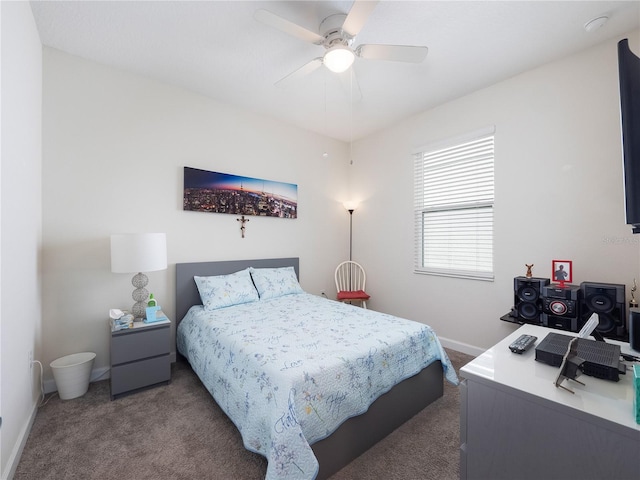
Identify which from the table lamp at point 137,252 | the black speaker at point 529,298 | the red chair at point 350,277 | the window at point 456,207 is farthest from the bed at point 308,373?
the red chair at point 350,277

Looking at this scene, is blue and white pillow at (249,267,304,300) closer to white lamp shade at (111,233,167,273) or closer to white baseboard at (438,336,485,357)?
white lamp shade at (111,233,167,273)

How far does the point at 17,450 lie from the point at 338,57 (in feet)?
10.4

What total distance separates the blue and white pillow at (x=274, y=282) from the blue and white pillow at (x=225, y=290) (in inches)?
3.6

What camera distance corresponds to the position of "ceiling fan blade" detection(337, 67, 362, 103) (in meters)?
2.65

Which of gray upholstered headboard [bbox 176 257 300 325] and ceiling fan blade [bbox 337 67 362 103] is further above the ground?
ceiling fan blade [bbox 337 67 362 103]

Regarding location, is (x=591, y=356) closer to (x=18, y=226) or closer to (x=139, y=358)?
(x=139, y=358)

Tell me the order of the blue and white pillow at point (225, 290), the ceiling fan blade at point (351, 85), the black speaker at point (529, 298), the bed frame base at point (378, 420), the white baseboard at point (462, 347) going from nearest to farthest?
1. the bed frame base at point (378, 420)
2. the black speaker at point (529, 298)
3. the ceiling fan blade at point (351, 85)
4. the blue and white pillow at point (225, 290)
5. the white baseboard at point (462, 347)

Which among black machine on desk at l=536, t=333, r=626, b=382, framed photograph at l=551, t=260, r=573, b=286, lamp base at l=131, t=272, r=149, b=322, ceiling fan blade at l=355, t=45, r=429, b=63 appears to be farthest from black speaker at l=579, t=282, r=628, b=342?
lamp base at l=131, t=272, r=149, b=322

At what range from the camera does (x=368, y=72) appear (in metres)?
2.67

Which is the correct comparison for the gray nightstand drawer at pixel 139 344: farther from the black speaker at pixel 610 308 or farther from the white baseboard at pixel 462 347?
the black speaker at pixel 610 308

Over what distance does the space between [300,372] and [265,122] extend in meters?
3.16

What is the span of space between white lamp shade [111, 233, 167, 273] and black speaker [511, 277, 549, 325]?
3166 millimetres

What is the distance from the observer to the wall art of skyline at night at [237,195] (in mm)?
3064

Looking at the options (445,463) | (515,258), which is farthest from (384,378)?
(515,258)
